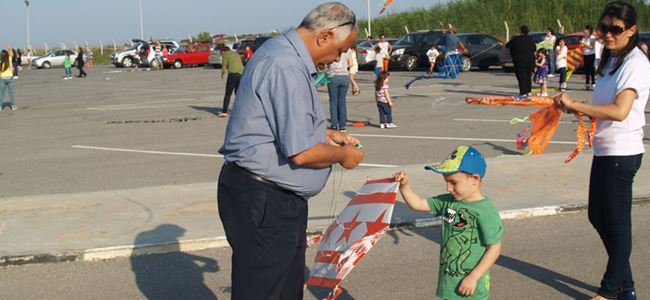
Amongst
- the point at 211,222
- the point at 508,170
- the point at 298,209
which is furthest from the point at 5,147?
the point at 298,209

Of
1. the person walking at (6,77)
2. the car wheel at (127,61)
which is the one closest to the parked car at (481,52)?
the person walking at (6,77)

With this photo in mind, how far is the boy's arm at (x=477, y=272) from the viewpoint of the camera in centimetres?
410

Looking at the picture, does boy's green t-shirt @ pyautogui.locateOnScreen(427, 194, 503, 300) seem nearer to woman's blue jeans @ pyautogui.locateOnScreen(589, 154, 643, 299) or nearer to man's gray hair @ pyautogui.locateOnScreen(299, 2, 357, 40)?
woman's blue jeans @ pyautogui.locateOnScreen(589, 154, 643, 299)

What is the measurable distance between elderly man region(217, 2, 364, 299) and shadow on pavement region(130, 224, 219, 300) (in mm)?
2166

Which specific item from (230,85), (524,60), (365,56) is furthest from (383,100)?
(365,56)

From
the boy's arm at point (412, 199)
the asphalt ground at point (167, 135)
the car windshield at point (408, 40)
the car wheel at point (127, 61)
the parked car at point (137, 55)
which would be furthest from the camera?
the car wheel at point (127, 61)

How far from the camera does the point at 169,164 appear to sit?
37.4 ft

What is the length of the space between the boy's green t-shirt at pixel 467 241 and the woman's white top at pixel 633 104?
3.90 feet

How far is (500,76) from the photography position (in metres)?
29.9

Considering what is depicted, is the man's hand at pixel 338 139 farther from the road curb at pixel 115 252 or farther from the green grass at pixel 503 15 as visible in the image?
the green grass at pixel 503 15

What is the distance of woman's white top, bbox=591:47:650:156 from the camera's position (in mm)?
4785

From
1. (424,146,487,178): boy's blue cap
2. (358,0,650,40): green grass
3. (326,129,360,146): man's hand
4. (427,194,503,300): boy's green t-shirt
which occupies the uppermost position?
(358,0,650,40): green grass

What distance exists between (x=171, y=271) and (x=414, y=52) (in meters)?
29.2

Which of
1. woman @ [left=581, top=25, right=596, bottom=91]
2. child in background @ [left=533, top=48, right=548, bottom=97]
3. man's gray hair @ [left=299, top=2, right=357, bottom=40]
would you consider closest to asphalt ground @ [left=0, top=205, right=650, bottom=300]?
man's gray hair @ [left=299, top=2, right=357, bottom=40]
